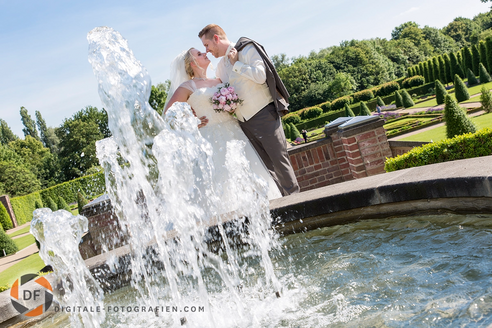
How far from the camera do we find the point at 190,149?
159 inches

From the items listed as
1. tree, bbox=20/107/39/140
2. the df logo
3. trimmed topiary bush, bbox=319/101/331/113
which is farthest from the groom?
tree, bbox=20/107/39/140

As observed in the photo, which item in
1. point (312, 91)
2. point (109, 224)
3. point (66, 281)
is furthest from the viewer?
point (312, 91)

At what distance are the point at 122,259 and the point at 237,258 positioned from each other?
0.92m

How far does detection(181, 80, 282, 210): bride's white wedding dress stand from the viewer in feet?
15.9

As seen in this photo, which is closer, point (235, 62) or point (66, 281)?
point (66, 281)

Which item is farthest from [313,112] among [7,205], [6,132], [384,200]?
[6,132]

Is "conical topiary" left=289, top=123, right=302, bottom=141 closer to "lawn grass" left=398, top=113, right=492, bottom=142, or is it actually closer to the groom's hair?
"lawn grass" left=398, top=113, right=492, bottom=142

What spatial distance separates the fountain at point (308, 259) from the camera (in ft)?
6.43

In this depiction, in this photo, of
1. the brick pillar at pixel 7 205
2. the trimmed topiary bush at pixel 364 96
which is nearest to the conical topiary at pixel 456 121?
the brick pillar at pixel 7 205

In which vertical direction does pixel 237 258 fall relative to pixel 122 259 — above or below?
below

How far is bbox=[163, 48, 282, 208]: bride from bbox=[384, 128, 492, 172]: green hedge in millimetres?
1518

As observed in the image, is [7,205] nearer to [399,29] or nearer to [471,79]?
[471,79]

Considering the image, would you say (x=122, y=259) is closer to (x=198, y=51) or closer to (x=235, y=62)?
(x=235, y=62)

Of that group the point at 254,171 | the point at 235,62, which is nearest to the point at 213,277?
the point at 254,171
